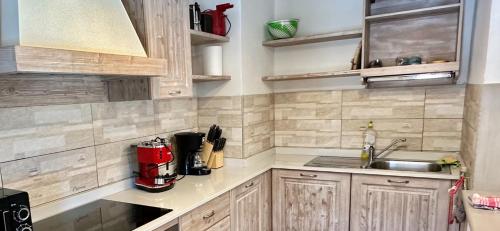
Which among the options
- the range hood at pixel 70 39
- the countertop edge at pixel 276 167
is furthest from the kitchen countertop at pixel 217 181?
the range hood at pixel 70 39

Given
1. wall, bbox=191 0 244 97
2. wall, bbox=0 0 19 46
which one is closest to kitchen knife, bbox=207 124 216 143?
wall, bbox=191 0 244 97

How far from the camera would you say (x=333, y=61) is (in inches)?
104

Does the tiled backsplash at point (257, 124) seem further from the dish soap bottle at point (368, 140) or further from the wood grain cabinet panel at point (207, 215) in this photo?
the dish soap bottle at point (368, 140)

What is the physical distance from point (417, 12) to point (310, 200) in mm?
1600

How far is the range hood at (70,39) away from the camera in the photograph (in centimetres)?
104

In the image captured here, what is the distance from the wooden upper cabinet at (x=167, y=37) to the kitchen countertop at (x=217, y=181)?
587 mm

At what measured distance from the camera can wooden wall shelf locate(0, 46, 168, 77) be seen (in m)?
1.01

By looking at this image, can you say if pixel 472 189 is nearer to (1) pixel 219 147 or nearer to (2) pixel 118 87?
(1) pixel 219 147

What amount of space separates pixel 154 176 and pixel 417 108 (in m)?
2.06

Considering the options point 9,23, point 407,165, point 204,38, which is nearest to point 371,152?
point 407,165

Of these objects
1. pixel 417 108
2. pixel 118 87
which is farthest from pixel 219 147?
pixel 417 108

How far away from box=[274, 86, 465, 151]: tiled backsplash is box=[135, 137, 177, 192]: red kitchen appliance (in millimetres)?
1333

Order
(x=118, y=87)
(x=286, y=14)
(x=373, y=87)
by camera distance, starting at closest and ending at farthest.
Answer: (x=118, y=87) < (x=373, y=87) < (x=286, y=14)

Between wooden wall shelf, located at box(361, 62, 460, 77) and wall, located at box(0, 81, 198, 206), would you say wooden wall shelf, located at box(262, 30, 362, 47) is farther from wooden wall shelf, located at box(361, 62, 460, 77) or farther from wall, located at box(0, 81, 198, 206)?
wall, located at box(0, 81, 198, 206)
